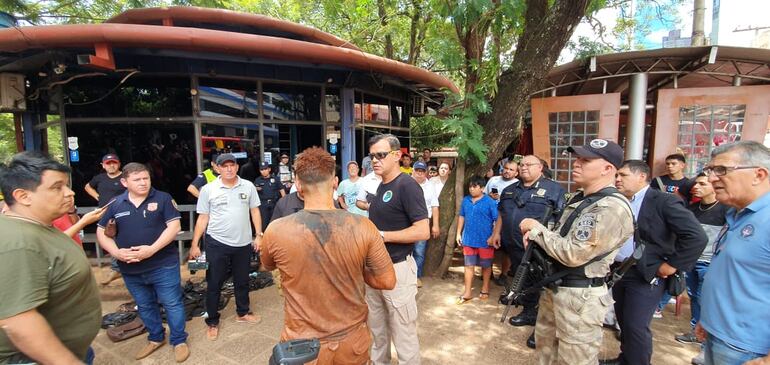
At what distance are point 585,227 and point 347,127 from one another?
5583 millimetres

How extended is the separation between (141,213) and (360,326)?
2423mm

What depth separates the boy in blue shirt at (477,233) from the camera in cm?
424

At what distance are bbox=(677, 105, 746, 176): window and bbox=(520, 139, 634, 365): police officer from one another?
15.5 ft

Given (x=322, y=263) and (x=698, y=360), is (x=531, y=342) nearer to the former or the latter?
(x=698, y=360)

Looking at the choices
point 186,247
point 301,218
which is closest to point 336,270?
point 301,218

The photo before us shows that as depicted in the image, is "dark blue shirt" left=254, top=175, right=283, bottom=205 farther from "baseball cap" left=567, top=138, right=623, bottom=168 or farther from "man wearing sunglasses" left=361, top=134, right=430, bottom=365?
"baseball cap" left=567, top=138, right=623, bottom=168

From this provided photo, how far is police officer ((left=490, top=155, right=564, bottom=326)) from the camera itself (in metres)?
3.60

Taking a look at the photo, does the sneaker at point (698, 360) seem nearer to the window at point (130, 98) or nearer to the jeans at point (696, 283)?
the jeans at point (696, 283)

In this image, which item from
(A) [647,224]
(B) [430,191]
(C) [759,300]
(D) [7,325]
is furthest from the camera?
(B) [430,191]

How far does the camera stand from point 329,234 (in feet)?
5.31

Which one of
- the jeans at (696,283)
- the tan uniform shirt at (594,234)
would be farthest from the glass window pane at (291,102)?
the jeans at (696,283)

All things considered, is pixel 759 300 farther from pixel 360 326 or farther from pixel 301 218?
pixel 301 218

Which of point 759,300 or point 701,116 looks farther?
point 701,116

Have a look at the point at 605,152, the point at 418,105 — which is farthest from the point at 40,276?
the point at 418,105
